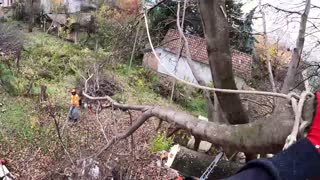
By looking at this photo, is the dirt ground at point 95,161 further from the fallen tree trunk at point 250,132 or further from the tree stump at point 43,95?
the fallen tree trunk at point 250,132

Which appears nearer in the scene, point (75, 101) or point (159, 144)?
point (159, 144)

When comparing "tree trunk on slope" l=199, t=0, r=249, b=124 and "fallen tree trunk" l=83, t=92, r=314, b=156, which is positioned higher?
→ "tree trunk on slope" l=199, t=0, r=249, b=124

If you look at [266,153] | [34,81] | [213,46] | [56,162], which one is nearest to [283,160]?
[266,153]

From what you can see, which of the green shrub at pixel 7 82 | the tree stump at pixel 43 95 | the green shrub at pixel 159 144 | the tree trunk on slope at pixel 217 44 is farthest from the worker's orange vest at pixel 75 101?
the tree trunk on slope at pixel 217 44

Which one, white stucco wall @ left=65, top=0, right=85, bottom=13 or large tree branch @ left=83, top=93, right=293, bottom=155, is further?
white stucco wall @ left=65, top=0, right=85, bottom=13

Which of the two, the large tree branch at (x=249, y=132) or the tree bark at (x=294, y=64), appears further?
the tree bark at (x=294, y=64)

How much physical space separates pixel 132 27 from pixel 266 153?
2.59 m

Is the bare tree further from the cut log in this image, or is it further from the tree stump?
the tree stump

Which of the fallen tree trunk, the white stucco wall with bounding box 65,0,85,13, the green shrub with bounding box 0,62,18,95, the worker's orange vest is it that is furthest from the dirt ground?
the white stucco wall with bounding box 65,0,85,13

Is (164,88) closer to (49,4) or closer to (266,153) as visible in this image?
(49,4)

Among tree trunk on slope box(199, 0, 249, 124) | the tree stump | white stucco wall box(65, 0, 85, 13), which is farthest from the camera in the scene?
white stucco wall box(65, 0, 85, 13)

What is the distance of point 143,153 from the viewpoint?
7.86 meters

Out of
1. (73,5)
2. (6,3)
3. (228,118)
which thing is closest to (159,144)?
(228,118)

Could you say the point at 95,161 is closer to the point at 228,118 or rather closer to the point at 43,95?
the point at 228,118
